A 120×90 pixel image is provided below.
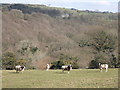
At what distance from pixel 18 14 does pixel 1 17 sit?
15.0m

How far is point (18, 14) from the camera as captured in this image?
9300 cm

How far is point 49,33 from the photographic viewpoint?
7731 cm

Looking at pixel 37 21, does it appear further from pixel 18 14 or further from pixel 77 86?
pixel 77 86

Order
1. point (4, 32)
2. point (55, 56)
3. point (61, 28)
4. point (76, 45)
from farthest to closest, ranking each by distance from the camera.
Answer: point (61, 28) < point (4, 32) < point (76, 45) < point (55, 56)

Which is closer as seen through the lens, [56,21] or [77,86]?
[77,86]

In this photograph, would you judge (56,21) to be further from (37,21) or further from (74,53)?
(74,53)

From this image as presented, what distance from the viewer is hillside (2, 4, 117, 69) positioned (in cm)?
4956

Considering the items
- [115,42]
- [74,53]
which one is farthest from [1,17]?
[115,42]

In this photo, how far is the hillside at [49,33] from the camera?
163ft

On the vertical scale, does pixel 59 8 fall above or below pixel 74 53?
above

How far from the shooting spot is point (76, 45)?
2243 inches

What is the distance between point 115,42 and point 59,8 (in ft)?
233

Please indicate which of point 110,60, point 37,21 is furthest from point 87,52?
point 37,21

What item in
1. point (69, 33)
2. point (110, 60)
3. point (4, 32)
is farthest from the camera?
point (69, 33)
